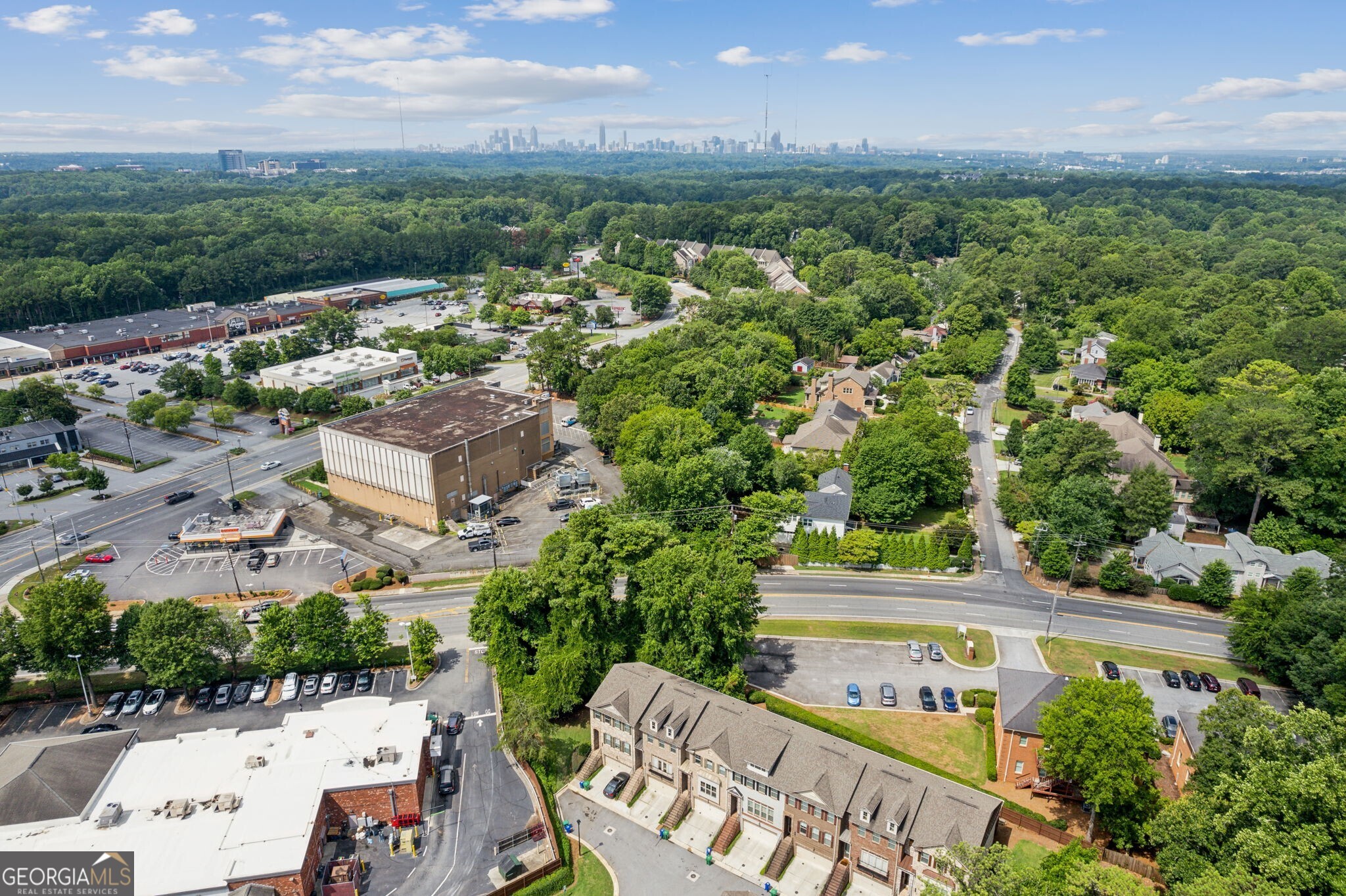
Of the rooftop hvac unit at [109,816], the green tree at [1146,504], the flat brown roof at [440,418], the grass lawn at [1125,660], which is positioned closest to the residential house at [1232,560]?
the green tree at [1146,504]

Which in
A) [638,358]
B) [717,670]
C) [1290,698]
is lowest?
[1290,698]

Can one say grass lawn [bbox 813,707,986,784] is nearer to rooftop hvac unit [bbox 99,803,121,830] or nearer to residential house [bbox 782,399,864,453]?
rooftop hvac unit [bbox 99,803,121,830]

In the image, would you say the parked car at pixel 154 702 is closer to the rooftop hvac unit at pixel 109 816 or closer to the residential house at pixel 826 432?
the rooftop hvac unit at pixel 109 816

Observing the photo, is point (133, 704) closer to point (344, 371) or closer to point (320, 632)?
point (320, 632)

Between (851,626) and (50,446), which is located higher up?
(50,446)

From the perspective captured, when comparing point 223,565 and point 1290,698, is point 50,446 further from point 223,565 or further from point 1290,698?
point 1290,698

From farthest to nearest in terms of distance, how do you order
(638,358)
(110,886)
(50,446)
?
(638,358) → (50,446) → (110,886)

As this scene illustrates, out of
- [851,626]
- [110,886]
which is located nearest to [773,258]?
[851,626]

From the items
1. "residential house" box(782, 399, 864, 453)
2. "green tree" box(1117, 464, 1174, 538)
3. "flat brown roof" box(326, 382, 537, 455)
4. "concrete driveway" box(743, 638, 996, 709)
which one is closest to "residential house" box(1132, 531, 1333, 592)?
"green tree" box(1117, 464, 1174, 538)

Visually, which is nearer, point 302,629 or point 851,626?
point 302,629
